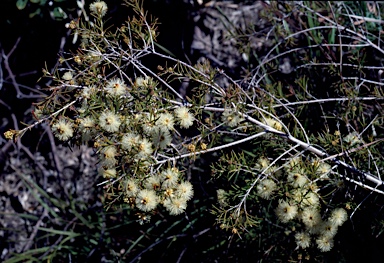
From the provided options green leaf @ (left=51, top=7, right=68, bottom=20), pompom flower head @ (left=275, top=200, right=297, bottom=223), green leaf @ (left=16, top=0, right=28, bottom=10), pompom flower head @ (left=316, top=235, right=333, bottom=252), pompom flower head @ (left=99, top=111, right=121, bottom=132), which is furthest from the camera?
green leaf @ (left=51, top=7, right=68, bottom=20)

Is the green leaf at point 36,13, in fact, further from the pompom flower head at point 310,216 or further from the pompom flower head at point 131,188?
the pompom flower head at point 310,216

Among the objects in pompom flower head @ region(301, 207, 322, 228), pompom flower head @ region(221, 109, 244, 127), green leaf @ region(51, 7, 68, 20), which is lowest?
pompom flower head @ region(301, 207, 322, 228)

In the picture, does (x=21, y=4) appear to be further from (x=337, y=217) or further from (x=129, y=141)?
(x=337, y=217)

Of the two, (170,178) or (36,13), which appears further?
(36,13)

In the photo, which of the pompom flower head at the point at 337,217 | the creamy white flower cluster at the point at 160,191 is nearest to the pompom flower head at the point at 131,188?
the creamy white flower cluster at the point at 160,191

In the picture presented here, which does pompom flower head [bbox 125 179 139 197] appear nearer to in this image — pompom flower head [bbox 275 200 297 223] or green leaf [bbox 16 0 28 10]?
pompom flower head [bbox 275 200 297 223]

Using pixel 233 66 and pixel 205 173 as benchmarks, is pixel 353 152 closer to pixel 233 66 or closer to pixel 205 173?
pixel 205 173

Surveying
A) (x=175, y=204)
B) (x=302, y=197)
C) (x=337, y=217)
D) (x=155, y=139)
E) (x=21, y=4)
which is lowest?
(x=337, y=217)

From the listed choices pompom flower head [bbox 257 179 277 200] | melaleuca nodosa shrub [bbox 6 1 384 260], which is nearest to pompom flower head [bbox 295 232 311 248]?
melaleuca nodosa shrub [bbox 6 1 384 260]

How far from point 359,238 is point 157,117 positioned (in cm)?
122

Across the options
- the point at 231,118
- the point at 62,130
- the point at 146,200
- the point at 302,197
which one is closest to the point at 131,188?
the point at 146,200

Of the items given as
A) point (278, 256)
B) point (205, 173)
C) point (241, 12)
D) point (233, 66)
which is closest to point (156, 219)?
point (205, 173)

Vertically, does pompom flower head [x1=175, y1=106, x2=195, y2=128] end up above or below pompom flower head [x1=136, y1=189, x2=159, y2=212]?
above

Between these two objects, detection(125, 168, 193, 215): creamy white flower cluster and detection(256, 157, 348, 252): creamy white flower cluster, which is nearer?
detection(125, 168, 193, 215): creamy white flower cluster
